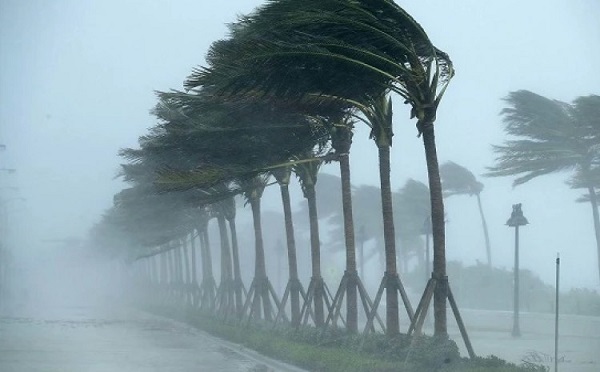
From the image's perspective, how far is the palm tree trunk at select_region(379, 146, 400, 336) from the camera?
22.6 m

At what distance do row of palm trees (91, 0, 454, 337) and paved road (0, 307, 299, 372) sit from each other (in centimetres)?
392

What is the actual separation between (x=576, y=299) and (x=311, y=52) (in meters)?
33.0

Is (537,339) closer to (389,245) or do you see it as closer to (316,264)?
(316,264)

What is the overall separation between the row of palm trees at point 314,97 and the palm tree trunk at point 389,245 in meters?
0.03

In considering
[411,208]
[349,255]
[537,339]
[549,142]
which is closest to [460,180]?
[411,208]

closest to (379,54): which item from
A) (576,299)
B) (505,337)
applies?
(505,337)

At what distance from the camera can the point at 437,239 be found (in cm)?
1970

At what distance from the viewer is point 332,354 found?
22281 mm

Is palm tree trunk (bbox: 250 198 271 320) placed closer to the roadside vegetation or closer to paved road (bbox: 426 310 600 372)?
the roadside vegetation

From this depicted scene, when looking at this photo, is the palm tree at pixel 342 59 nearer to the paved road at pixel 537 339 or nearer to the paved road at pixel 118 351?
the paved road at pixel 537 339

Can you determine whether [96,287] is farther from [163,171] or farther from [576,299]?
[163,171]

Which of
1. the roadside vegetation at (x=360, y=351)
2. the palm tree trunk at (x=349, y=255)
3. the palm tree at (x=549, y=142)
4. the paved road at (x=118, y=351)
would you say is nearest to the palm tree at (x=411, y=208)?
the palm tree at (x=549, y=142)

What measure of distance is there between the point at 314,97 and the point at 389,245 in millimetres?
3511

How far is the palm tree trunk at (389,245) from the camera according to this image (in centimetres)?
2261
